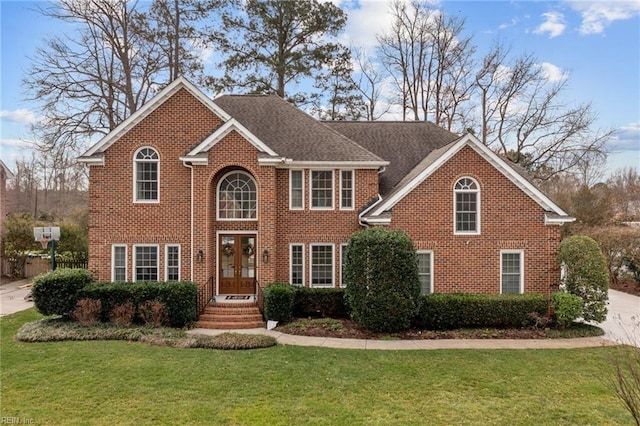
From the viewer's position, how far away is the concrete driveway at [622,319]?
1135 cm

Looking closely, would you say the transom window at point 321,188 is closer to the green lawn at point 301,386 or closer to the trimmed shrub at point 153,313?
the green lawn at point 301,386

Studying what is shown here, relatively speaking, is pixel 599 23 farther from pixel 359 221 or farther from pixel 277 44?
pixel 277 44

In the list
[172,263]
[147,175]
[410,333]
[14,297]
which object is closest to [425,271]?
[410,333]

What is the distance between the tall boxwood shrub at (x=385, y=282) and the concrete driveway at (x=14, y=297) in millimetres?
13913

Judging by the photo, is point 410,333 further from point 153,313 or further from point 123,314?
point 123,314

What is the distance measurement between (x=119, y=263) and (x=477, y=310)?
12883 mm

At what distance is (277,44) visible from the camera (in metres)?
26.1

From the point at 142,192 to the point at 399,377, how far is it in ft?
36.9

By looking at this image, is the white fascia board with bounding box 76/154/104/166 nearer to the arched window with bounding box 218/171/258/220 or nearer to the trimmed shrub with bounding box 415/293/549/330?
the arched window with bounding box 218/171/258/220

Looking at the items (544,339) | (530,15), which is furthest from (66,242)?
(530,15)

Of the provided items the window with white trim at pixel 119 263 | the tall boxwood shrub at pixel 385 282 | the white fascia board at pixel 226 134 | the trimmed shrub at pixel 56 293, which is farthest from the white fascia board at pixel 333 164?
the trimmed shrub at pixel 56 293

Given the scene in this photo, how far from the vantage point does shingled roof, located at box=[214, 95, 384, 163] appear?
48.0 feet

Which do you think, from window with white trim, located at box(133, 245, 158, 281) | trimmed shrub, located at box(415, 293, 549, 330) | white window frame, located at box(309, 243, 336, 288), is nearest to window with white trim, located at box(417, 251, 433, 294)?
trimmed shrub, located at box(415, 293, 549, 330)

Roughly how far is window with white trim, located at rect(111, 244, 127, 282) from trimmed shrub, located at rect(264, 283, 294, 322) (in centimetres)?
575
